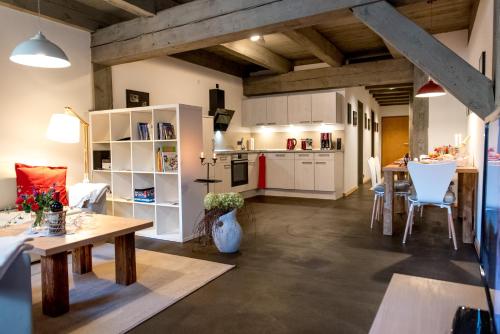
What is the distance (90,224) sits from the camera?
9.40 ft

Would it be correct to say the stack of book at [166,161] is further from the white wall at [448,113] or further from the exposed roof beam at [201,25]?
the white wall at [448,113]

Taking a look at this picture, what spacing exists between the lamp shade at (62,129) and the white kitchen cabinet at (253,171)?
3.90 meters

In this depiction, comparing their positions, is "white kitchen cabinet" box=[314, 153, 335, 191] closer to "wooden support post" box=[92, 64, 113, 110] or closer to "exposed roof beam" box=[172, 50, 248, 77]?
"exposed roof beam" box=[172, 50, 248, 77]

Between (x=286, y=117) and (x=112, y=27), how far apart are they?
12.8 ft

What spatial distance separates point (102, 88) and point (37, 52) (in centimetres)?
220

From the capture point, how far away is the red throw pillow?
3.82 metres

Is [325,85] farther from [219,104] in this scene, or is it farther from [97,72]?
[97,72]

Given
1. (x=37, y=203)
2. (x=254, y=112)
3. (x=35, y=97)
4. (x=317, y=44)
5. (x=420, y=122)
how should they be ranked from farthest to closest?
(x=254, y=112), (x=420, y=122), (x=317, y=44), (x=35, y=97), (x=37, y=203)

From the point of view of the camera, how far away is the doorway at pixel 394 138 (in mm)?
12922

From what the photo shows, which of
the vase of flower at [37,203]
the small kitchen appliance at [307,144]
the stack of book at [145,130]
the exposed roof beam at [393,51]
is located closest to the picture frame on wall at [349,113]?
the small kitchen appliance at [307,144]

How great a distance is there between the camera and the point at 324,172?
7023 millimetres

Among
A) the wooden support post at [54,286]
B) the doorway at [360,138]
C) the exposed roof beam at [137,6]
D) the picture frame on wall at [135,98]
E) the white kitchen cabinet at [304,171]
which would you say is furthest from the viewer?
the doorway at [360,138]

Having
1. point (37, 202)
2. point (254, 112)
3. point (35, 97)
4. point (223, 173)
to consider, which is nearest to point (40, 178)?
point (35, 97)

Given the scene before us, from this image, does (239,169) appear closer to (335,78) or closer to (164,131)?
(335,78)
